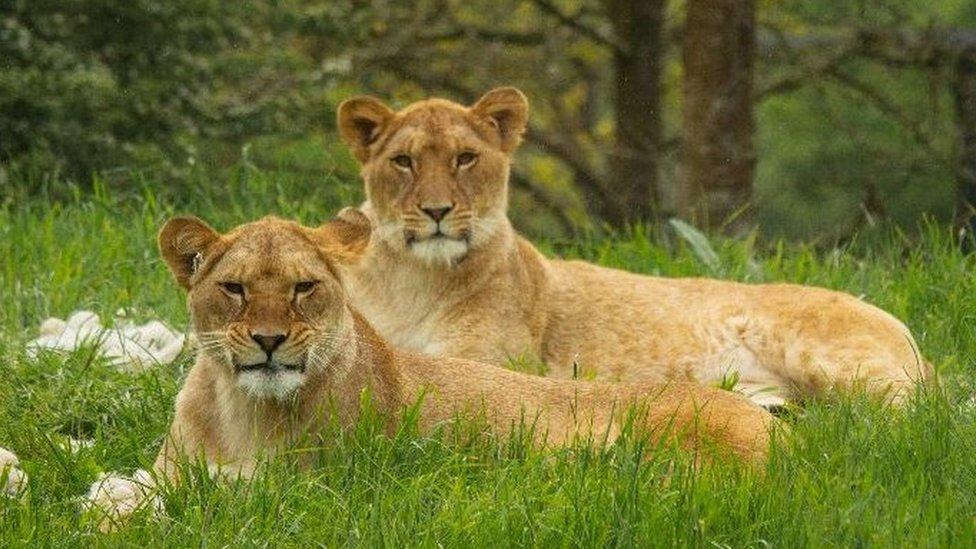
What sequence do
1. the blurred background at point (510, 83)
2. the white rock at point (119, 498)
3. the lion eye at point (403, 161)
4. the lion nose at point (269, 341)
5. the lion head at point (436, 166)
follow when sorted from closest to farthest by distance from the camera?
the white rock at point (119, 498) → the lion nose at point (269, 341) → the lion head at point (436, 166) → the lion eye at point (403, 161) → the blurred background at point (510, 83)

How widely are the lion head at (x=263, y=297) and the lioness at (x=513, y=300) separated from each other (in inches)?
67.3

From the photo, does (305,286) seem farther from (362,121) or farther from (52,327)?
(362,121)

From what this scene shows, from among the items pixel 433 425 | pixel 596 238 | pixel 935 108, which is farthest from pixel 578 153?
pixel 433 425

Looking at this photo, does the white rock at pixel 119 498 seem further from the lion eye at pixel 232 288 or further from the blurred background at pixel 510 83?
the blurred background at pixel 510 83

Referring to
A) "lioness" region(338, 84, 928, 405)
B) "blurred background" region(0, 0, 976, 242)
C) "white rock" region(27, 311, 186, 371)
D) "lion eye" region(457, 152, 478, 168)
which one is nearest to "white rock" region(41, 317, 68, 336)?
"white rock" region(27, 311, 186, 371)

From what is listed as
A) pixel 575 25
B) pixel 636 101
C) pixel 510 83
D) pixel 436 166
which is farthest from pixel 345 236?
pixel 510 83

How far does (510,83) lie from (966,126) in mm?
4800

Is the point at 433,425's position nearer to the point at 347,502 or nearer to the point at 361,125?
the point at 347,502

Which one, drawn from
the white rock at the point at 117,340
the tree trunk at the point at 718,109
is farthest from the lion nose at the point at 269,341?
the tree trunk at the point at 718,109

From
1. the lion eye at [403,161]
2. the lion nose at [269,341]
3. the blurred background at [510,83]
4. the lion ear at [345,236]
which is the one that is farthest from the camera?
the blurred background at [510,83]

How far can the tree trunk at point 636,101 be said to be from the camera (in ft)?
49.6

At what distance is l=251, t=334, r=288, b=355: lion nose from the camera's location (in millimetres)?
5898

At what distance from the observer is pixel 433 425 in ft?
20.8

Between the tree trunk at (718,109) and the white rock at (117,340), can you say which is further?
the tree trunk at (718,109)
